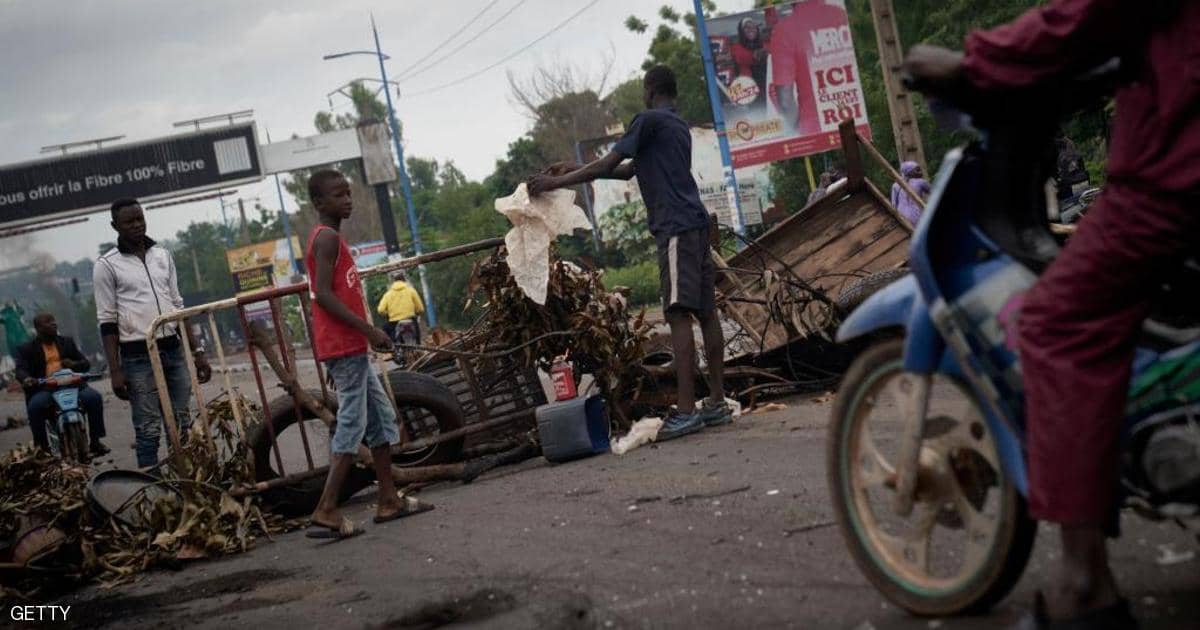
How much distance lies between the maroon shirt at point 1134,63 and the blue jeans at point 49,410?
35.2ft

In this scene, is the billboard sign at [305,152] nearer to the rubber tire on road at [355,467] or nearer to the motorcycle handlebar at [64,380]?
the motorcycle handlebar at [64,380]

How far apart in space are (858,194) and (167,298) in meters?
5.02

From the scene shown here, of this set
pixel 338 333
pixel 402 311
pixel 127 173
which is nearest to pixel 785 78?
pixel 402 311

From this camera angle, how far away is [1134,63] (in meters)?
2.98

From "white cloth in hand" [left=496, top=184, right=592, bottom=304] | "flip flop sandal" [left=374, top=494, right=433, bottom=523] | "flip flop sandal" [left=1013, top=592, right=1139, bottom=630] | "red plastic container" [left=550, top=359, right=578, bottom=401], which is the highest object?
"white cloth in hand" [left=496, top=184, right=592, bottom=304]

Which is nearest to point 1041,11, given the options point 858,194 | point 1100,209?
point 1100,209

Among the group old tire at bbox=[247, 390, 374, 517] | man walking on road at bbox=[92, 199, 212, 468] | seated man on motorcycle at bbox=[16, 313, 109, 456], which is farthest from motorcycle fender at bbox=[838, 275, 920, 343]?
seated man on motorcycle at bbox=[16, 313, 109, 456]

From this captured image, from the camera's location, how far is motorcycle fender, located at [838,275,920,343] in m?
3.66

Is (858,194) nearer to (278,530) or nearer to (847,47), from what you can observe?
Answer: (278,530)

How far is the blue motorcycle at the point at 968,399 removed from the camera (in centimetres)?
307

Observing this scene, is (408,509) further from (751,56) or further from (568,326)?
(751,56)

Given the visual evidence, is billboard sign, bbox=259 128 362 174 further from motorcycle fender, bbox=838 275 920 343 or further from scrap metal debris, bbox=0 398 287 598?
motorcycle fender, bbox=838 275 920 343

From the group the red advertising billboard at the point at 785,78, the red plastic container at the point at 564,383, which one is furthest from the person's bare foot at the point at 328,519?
the red advertising billboard at the point at 785,78

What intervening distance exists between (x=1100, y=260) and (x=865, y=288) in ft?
19.2
